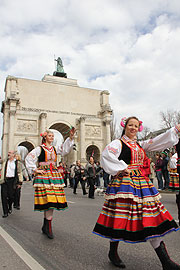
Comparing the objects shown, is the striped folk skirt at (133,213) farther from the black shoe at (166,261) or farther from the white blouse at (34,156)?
the white blouse at (34,156)

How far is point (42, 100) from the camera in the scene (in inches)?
1734

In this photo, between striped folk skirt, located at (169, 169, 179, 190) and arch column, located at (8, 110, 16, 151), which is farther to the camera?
arch column, located at (8, 110, 16, 151)

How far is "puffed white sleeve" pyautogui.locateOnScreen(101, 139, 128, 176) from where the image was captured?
11.8ft

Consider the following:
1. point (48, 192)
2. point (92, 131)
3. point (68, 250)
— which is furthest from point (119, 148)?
point (92, 131)

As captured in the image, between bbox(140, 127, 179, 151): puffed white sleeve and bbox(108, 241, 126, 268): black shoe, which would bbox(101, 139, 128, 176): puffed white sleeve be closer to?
bbox(140, 127, 179, 151): puffed white sleeve

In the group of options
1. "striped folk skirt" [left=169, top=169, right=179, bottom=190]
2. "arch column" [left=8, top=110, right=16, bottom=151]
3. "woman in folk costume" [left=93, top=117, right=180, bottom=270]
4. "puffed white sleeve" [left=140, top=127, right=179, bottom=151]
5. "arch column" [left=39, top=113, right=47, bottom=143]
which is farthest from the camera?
"arch column" [left=39, top=113, right=47, bottom=143]

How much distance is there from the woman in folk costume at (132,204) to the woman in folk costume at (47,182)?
1.95 m

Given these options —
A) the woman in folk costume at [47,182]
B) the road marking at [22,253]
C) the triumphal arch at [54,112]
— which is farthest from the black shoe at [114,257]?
the triumphal arch at [54,112]

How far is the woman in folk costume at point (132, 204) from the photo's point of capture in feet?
10.6

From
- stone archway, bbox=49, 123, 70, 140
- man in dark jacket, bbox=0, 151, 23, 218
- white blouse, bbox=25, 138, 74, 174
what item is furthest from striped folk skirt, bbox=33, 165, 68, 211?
stone archway, bbox=49, 123, 70, 140

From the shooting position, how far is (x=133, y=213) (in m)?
3.37

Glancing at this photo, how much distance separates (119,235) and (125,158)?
1.05 meters

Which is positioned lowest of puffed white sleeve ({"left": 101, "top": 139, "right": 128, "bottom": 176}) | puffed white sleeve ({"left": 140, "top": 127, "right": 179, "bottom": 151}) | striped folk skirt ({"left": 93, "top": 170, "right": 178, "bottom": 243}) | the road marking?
the road marking

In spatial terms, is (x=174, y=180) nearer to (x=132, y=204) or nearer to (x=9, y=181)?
(x=132, y=204)
